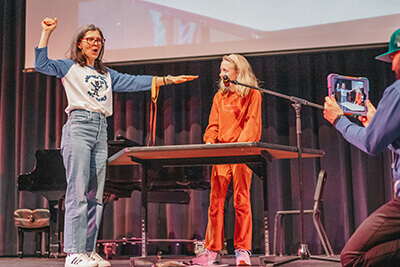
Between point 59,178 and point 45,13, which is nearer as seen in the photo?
point 59,178

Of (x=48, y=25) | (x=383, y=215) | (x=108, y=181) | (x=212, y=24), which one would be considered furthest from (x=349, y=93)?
(x=212, y=24)

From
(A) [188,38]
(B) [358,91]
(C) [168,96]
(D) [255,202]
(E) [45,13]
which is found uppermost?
(E) [45,13]

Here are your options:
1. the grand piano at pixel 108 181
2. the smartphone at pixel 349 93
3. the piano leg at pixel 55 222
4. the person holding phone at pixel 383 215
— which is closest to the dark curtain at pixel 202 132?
the grand piano at pixel 108 181

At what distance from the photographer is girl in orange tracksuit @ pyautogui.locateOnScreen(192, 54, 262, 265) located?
3324mm

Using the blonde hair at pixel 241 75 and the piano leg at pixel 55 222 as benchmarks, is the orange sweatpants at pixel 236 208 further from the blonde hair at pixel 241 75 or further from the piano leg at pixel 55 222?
the piano leg at pixel 55 222

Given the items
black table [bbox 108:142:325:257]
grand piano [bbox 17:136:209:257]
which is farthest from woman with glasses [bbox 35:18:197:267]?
grand piano [bbox 17:136:209:257]

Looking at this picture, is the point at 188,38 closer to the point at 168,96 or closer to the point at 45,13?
the point at 168,96

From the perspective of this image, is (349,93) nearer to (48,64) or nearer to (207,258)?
(207,258)

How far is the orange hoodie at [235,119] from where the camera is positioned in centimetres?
339

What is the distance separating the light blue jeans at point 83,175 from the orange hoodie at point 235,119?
2.68ft

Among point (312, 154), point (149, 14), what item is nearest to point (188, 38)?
point (149, 14)

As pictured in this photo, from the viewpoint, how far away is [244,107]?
3.48 meters

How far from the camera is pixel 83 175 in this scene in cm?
301

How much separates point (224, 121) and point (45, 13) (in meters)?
3.40
